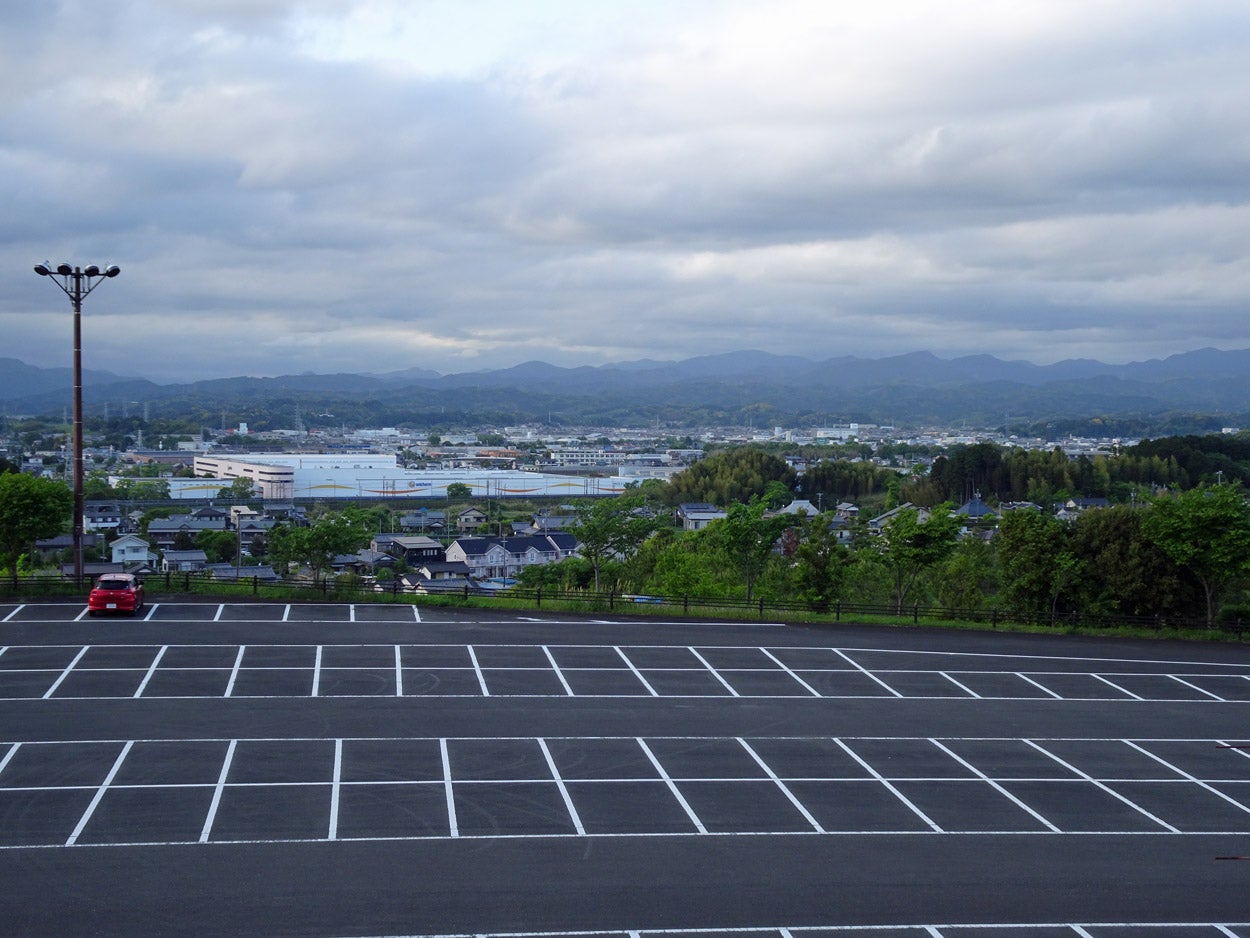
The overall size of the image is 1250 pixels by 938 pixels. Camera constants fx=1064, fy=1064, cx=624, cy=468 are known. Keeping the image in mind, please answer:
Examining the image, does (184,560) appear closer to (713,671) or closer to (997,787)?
(713,671)

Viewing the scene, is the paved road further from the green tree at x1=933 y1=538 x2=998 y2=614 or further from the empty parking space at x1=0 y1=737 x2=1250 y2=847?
the green tree at x1=933 y1=538 x2=998 y2=614

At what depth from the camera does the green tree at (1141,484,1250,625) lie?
22516 millimetres

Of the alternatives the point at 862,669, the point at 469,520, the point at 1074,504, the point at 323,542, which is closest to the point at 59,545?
the point at 323,542

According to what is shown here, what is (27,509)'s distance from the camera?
23.3m

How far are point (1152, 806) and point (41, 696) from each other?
1488 centimetres

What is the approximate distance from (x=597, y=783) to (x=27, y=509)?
55.2 ft

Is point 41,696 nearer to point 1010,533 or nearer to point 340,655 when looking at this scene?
point 340,655

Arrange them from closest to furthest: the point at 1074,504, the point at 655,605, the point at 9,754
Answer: the point at 9,754 → the point at 655,605 → the point at 1074,504

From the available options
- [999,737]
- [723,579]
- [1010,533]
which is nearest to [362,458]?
[723,579]

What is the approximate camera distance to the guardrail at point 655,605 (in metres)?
23.0

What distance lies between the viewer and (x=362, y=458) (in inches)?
4550

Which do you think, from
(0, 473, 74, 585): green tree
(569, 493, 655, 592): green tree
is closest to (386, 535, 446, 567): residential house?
(569, 493, 655, 592): green tree

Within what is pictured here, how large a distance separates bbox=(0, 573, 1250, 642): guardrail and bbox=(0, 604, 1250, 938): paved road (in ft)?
8.47

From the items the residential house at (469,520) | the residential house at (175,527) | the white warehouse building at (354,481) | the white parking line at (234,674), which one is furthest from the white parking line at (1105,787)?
the white warehouse building at (354,481)
